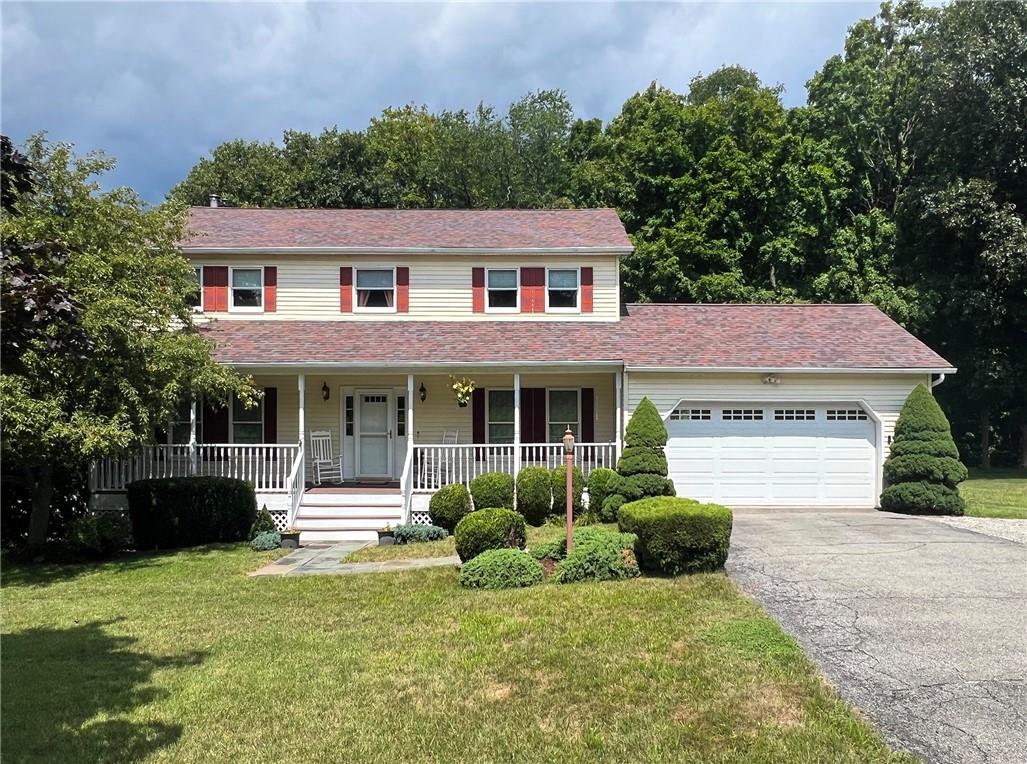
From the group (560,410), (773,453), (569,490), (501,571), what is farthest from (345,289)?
(773,453)

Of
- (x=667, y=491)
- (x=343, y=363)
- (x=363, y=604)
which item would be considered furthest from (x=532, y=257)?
(x=363, y=604)

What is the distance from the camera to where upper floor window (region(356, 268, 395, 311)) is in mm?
16250

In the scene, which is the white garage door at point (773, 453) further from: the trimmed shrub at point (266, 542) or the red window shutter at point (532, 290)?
the trimmed shrub at point (266, 542)

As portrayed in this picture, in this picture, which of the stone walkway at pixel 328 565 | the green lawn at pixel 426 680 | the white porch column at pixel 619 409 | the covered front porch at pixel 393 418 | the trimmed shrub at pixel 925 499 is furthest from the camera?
the covered front porch at pixel 393 418

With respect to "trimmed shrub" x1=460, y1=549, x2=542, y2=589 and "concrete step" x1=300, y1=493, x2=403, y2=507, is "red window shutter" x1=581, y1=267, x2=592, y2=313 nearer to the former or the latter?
"concrete step" x1=300, y1=493, x2=403, y2=507

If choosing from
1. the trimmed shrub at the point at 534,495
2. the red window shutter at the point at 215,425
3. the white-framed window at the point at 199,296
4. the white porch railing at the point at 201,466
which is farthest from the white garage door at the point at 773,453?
the white-framed window at the point at 199,296

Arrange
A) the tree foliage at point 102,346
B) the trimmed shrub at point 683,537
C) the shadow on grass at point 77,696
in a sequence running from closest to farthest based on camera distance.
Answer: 1. the shadow on grass at point 77,696
2. the trimmed shrub at point 683,537
3. the tree foliage at point 102,346

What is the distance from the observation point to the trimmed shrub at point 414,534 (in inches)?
473

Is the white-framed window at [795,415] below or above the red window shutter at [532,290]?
below

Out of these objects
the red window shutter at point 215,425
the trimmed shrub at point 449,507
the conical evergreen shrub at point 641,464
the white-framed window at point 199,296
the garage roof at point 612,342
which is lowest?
the trimmed shrub at point 449,507

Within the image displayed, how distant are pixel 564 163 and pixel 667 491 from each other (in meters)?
21.0

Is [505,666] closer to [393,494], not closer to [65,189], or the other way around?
[393,494]

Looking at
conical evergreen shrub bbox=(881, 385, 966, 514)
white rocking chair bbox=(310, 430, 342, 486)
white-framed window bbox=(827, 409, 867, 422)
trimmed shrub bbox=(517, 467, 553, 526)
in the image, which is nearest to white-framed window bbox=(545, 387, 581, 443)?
trimmed shrub bbox=(517, 467, 553, 526)

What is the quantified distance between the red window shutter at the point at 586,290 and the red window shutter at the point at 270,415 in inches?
290
